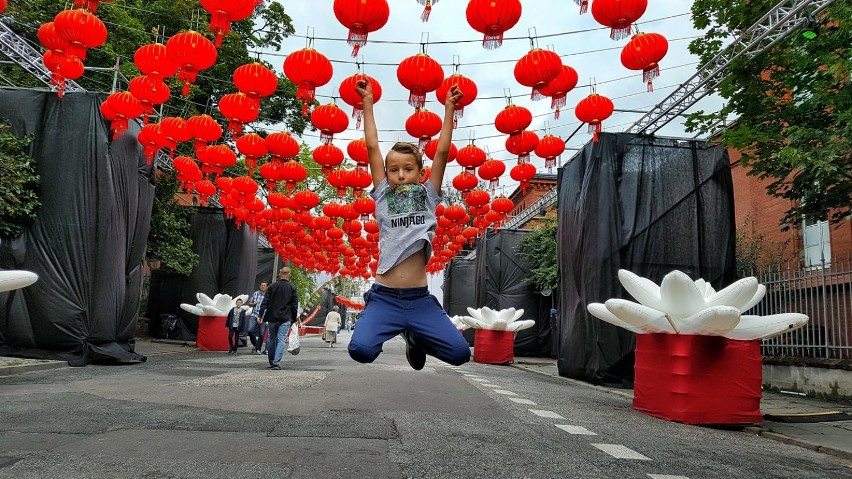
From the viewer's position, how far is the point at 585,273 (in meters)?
12.3

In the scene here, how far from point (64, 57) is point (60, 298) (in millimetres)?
4913

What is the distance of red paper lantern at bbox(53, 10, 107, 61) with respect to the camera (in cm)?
783

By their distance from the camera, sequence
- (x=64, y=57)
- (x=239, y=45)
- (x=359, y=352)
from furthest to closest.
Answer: (x=239, y=45)
(x=64, y=57)
(x=359, y=352)

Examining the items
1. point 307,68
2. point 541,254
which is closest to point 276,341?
point 307,68

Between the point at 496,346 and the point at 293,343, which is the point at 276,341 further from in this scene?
the point at 496,346

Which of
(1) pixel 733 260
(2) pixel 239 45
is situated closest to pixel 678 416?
(1) pixel 733 260

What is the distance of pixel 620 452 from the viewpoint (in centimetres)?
461

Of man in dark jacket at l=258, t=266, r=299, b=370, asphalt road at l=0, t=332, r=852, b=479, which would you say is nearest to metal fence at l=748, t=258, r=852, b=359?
asphalt road at l=0, t=332, r=852, b=479

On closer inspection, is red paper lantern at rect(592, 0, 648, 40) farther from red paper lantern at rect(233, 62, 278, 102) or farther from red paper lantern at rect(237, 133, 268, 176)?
red paper lantern at rect(237, 133, 268, 176)

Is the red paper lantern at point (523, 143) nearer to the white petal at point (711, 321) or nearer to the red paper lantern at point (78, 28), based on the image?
the white petal at point (711, 321)

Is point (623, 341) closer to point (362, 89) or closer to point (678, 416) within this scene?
point (678, 416)

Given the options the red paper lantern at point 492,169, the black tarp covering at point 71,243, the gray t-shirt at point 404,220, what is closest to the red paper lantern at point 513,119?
the red paper lantern at point 492,169

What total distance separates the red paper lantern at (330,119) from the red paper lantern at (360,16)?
122 inches

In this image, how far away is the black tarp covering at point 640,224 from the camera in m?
11.9
